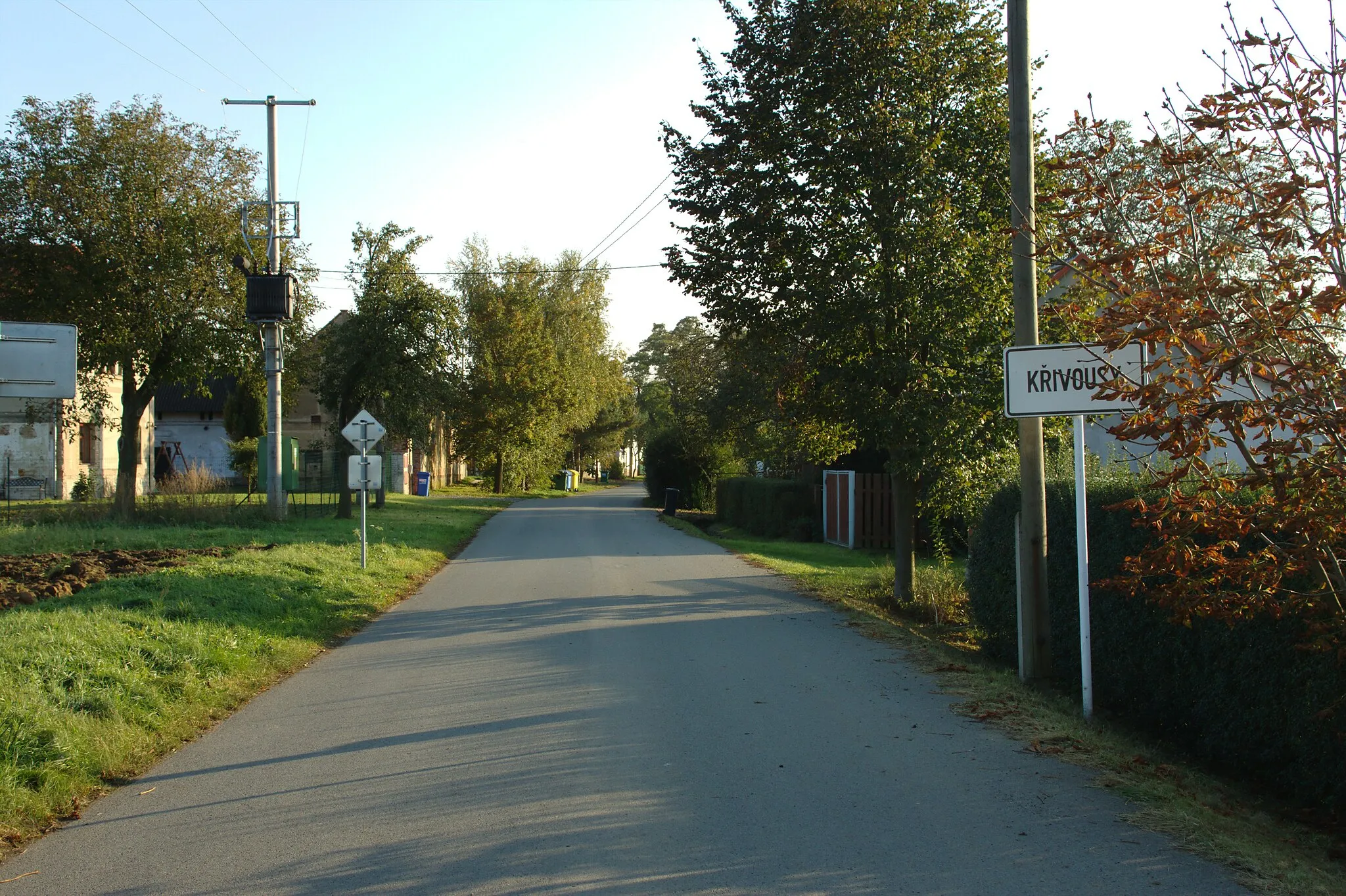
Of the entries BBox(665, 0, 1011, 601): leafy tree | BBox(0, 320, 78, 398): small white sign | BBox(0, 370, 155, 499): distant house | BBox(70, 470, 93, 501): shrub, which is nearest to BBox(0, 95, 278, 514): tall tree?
BBox(0, 370, 155, 499): distant house

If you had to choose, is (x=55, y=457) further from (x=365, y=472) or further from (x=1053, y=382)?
(x=1053, y=382)

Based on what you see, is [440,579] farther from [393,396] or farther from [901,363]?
[393,396]

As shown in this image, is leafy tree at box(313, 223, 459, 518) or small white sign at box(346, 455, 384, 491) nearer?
small white sign at box(346, 455, 384, 491)

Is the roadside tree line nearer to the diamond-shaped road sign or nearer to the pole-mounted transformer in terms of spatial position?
the pole-mounted transformer

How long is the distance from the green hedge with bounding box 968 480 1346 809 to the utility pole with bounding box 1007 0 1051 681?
12.3 inches

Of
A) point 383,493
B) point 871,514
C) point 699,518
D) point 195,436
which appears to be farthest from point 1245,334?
point 195,436

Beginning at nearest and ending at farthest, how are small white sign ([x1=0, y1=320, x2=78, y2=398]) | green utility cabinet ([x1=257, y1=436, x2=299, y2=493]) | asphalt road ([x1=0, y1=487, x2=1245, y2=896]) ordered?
1. asphalt road ([x1=0, y1=487, x2=1245, y2=896])
2. small white sign ([x1=0, y1=320, x2=78, y2=398])
3. green utility cabinet ([x1=257, y1=436, x2=299, y2=493])

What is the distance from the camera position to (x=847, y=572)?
18016mm

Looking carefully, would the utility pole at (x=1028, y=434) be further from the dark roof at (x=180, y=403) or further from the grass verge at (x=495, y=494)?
the dark roof at (x=180, y=403)

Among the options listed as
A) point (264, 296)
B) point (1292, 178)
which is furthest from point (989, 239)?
point (264, 296)

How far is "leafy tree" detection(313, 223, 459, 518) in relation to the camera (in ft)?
90.8

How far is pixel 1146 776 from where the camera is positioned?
18.9 ft

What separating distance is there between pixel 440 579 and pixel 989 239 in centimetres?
976

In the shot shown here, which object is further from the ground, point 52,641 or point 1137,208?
point 1137,208
